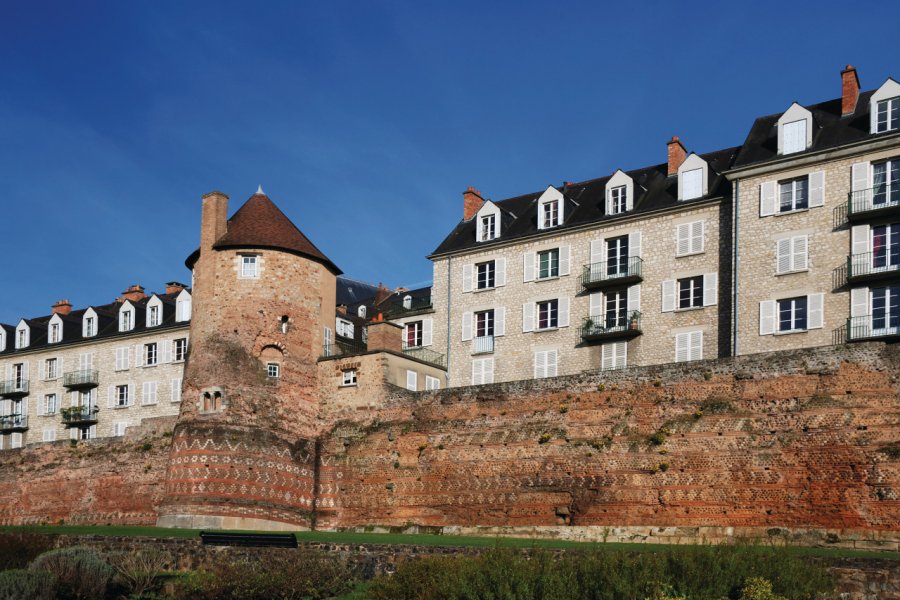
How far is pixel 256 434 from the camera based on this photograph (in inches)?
1555

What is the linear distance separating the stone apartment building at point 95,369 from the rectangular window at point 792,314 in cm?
3000

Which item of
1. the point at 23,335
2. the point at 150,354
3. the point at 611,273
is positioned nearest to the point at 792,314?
the point at 611,273

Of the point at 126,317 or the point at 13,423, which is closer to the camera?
the point at 126,317

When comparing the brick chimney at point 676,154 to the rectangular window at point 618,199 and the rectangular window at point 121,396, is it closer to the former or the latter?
the rectangular window at point 618,199

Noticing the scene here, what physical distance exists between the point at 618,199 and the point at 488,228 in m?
6.00

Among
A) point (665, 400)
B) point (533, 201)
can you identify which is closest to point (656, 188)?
point (533, 201)

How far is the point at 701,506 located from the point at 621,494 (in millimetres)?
2543

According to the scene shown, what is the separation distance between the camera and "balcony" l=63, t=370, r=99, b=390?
58781 millimetres

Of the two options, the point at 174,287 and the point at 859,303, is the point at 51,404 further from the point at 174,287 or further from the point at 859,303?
the point at 859,303

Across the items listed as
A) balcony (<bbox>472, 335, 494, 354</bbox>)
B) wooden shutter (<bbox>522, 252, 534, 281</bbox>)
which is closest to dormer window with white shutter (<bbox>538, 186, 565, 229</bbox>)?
wooden shutter (<bbox>522, 252, 534, 281</bbox>)

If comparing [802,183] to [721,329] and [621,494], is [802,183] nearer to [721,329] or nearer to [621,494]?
[721,329]

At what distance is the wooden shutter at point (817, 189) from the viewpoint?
37.9 meters

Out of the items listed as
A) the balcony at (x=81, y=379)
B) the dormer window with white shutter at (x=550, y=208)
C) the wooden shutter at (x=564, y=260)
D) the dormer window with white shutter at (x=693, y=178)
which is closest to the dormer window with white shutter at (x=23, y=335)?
the balcony at (x=81, y=379)

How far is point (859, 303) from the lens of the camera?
119 feet
